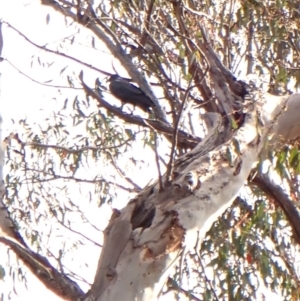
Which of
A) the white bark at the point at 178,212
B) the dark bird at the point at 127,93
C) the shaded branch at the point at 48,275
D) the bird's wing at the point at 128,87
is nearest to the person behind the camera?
the white bark at the point at 178,212

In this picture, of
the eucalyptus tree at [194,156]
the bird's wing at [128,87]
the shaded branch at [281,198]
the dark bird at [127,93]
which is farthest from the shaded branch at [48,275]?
the bird's wing at [128,87]

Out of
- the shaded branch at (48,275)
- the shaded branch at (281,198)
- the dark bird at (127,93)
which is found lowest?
the shaded branch at (48,275)

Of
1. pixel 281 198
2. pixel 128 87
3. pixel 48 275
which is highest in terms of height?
pixel 128 87

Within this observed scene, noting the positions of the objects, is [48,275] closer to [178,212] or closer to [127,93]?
[178,212]

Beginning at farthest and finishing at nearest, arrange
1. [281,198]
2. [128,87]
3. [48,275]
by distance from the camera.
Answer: [128,87]
[281,198]
[48,275]

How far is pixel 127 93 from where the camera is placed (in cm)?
489

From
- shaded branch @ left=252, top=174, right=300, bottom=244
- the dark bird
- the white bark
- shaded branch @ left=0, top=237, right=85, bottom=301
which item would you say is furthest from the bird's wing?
shaded branch @ left=0, top=237, right=85, bottom=301

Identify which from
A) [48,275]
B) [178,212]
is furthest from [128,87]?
[48,275]

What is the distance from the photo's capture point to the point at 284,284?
13.7 ft

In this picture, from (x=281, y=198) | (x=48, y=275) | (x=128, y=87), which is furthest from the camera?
(x=128, y=87)

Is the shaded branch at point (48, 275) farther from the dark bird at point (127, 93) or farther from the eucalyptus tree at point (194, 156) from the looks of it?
the dark bird at point (127, 93)

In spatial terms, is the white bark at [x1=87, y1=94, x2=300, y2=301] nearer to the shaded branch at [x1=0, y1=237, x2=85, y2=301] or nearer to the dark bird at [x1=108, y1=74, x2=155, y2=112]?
the shaded branch at [x1=0, y1=237, x2=85, y2=301]

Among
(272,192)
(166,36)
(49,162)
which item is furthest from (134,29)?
(272,192)

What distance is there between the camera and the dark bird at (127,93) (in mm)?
4601
